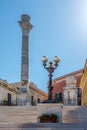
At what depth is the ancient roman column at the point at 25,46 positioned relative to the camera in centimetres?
3684

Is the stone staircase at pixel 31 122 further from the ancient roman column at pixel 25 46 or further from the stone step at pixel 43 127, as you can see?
the ancient roman column at pixel 25 46

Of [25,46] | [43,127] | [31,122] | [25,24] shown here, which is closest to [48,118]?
[31,122]

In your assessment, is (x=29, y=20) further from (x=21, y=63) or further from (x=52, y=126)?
(x=52, y=126)

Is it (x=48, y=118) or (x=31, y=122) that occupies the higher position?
(x=48, y=118)

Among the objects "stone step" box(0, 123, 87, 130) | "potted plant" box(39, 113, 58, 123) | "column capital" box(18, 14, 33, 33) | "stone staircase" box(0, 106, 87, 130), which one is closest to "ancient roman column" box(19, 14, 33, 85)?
"column capital" box(18, 14, 33, 33)

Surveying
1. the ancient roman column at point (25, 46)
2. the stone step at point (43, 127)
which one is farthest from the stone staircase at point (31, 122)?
the ancient roman column at point (25, 46)

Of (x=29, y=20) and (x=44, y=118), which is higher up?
(x=29, y=20)

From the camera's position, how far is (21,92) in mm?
35375

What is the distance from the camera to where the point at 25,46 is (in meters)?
38.0

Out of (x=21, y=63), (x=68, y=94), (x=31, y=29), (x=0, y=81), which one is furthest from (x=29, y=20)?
(x=68, y=94)

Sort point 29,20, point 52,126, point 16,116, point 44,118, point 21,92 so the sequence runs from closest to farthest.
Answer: point 52,126 < point 44,118 < point 16,116 < point 21,92 < point 29,20

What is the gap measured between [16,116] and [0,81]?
2150 centimetres

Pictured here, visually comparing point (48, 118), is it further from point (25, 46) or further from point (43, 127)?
point (25, 46)

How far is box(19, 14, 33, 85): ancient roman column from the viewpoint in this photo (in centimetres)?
3684
